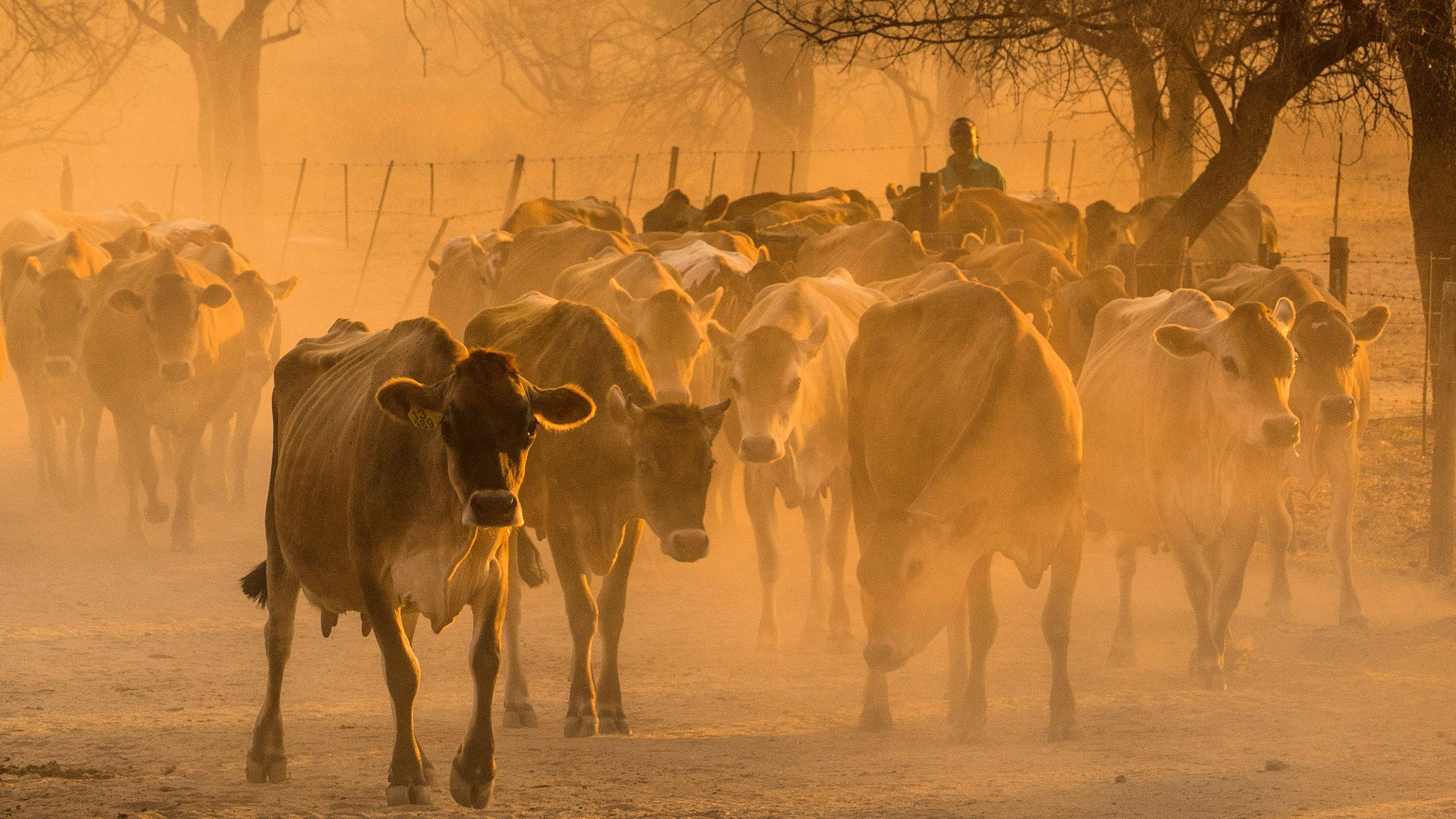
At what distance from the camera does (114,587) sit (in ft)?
36.1

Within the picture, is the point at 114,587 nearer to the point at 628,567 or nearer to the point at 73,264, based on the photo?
the point at 628,567

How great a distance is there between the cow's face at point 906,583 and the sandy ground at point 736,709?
1.43 feet

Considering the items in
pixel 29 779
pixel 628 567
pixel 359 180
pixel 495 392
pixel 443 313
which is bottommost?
pixel 29 779

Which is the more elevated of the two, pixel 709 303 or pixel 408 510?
pixel 709 303

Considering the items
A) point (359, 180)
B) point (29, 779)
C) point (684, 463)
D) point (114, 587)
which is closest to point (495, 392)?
point (684, 463)

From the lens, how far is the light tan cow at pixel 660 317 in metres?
10.7

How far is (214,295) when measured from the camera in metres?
14.0

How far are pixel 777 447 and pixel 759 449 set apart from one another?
0.11 metres

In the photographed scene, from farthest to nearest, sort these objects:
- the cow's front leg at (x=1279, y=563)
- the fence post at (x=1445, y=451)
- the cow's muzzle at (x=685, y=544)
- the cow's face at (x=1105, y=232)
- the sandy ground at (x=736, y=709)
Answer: the cow's face at (x=1105, y=232) → the fence post at (x=1445, y=451) → the cow's front leg at (x=1279, y=563) → the cow's muzzle at (x=685, y=544) → the sandy ground at (x=736, y=709)

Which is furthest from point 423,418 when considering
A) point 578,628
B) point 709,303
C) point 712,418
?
point 709,303

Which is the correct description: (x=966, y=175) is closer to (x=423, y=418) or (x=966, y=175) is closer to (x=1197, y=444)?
(x=1197, y=444)

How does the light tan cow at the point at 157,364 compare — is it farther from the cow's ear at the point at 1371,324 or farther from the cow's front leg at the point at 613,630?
the cow's ear at the point at 1371,324

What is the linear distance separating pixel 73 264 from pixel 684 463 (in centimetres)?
1001

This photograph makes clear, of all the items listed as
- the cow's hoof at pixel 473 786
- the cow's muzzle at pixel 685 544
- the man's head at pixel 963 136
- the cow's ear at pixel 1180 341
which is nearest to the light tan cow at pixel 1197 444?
the cow's ear at pixel 1180 341
